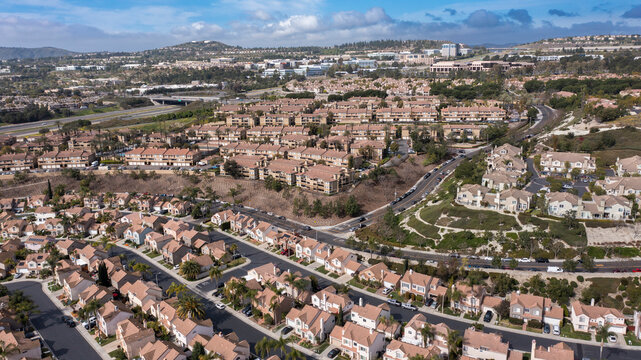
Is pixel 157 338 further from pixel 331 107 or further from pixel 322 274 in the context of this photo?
pixel 331 107

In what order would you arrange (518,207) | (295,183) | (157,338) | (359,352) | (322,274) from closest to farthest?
(359,352) < (157,338) < (322,274) < (518,207) < (295,183)

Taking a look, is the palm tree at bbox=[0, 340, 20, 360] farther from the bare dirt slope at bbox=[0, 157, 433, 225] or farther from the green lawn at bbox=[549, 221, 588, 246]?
the green lawn at bbox=[549, 221, 588, 246]

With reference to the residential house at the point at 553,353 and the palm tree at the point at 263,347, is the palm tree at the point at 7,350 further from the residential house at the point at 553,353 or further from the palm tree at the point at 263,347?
the residential house at the point at 553,353

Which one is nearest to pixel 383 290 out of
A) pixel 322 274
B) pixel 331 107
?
pixel 322 274

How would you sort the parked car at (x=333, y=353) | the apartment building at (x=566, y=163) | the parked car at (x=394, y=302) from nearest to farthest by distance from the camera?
1. the parked car at (x=333, y=353)
2. the parked car at (x=394, y=302)
3. the apartment building at (x=566, y=163)

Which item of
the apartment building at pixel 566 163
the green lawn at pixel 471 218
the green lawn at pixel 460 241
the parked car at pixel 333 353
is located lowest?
the parked car at pixel 333 353

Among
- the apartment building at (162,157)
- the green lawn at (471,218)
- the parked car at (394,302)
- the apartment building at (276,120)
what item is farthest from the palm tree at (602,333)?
the apartment building at (276,120)
